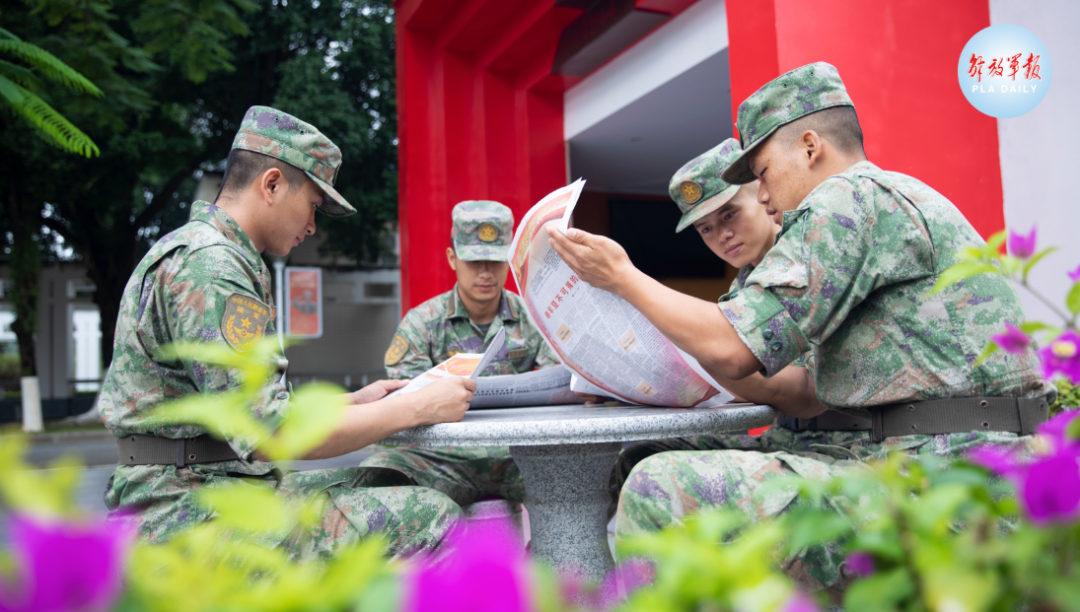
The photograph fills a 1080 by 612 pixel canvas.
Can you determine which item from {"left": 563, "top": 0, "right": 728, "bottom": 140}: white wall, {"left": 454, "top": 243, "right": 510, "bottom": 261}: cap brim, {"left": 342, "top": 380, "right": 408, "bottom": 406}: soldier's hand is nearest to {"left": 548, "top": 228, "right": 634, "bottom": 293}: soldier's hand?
{"left": 342, "top": 380, "right": 408, "bottom": 406}: soldier's hand

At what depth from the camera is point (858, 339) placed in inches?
49.9

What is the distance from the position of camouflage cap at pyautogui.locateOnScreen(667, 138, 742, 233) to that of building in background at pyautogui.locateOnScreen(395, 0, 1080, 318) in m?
0.80

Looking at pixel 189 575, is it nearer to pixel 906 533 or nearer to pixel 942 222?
pixel 906 533

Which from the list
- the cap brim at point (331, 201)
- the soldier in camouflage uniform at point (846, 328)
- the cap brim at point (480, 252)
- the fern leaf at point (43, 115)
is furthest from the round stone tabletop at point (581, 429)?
the fern leaf at point (43, 115)

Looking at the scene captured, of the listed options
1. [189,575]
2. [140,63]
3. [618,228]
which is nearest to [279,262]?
[140,63]

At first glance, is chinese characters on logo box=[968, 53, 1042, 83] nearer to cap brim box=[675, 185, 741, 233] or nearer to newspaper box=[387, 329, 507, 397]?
cap brim box=[675, 185, 741, 233]

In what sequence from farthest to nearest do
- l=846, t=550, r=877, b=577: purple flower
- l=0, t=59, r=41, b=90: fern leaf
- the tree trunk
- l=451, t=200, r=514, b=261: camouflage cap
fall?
the tree trunk < l=0, t=59, r=41, b=90: fern leaf < l=451, t=200, r=514, b=261: camouflage cap < l=846, t=550, r=877, b=577: purple flower

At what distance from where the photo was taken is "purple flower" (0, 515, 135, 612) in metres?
0.27

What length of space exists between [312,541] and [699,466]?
730 mm

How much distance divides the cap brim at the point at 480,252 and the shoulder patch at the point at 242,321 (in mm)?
1415

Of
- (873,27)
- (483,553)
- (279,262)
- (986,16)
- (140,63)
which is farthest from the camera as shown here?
(279,262)

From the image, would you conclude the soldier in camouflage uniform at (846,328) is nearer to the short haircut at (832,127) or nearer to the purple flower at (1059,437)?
the short haircut at (832,127)

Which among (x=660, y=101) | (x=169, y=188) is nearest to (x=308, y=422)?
(x=660, y=101)

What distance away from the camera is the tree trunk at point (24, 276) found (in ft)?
35.6
